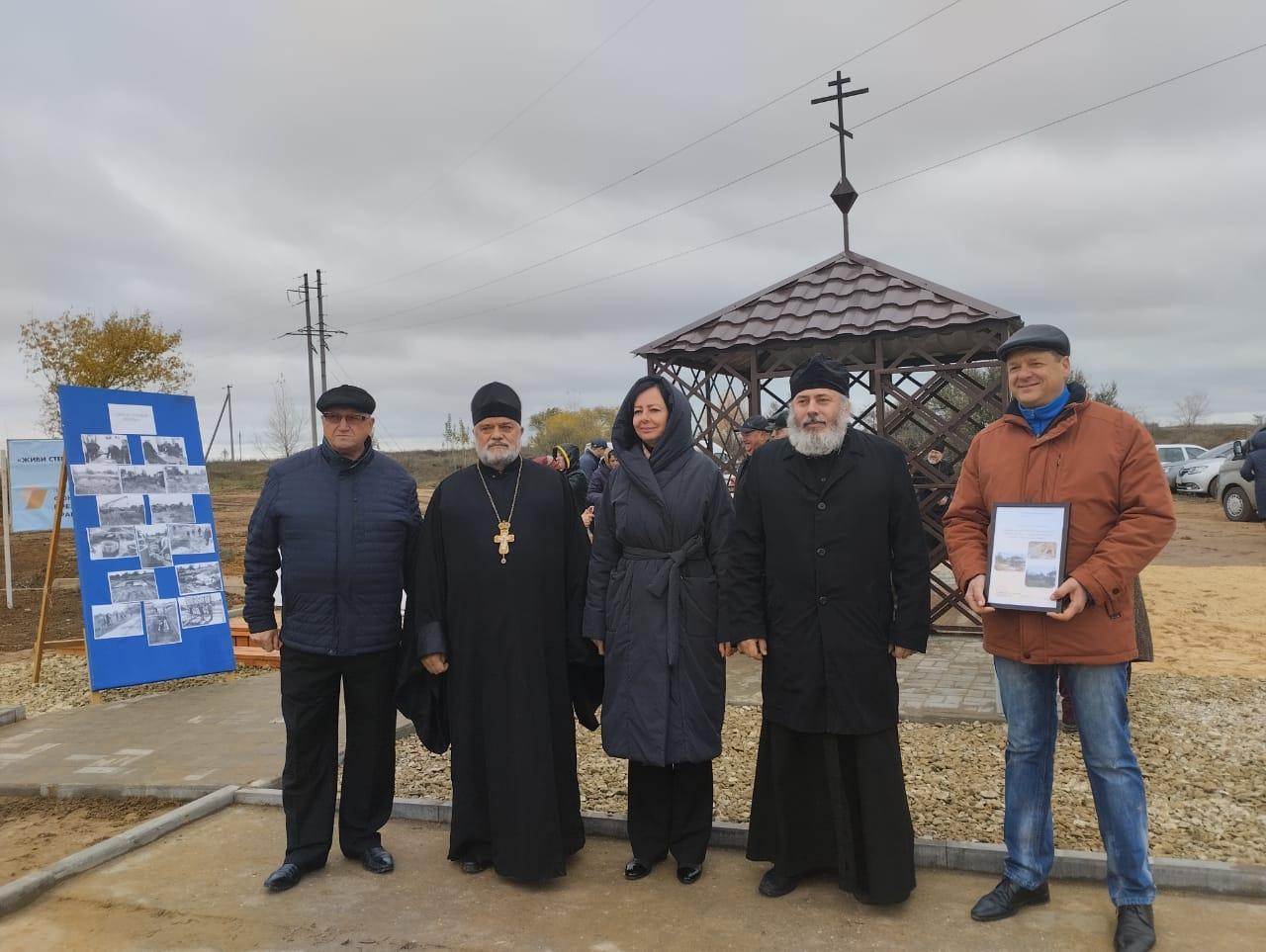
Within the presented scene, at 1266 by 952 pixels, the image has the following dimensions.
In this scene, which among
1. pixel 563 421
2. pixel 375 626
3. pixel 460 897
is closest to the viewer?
pixel 460 897

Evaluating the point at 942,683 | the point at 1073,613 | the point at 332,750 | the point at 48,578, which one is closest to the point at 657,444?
the point at 1073,613

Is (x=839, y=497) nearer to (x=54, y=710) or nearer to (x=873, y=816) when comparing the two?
(x=873, y=816)

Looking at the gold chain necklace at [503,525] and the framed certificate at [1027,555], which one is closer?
the framed certificate at [1027,555]

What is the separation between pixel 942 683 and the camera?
6523 mm

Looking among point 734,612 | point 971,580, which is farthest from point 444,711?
point 971,580

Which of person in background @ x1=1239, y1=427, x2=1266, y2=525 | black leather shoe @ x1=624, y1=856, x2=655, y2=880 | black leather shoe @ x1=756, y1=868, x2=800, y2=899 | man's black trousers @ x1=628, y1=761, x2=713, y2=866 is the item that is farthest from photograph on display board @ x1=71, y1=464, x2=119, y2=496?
person in background @ x1=1239, y1=427, x2=1266, y2=525

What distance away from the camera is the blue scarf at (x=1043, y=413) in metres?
3.08

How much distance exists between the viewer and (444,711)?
3932mm

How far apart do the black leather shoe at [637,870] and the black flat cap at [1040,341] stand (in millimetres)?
2293

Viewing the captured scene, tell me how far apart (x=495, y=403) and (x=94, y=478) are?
4504mm

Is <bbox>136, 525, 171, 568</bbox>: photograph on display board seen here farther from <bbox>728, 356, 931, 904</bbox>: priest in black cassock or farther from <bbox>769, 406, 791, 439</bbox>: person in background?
<bbox>728, 356, 931, 904</bbox>: priest in black cassock

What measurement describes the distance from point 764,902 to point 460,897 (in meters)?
1.11

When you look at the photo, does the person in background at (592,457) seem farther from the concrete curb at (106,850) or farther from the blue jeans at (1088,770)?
the blue jeans at (1088,770)

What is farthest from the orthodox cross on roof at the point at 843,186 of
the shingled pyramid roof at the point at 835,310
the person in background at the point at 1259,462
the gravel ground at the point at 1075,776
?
the person in background at the point at 1259,462
